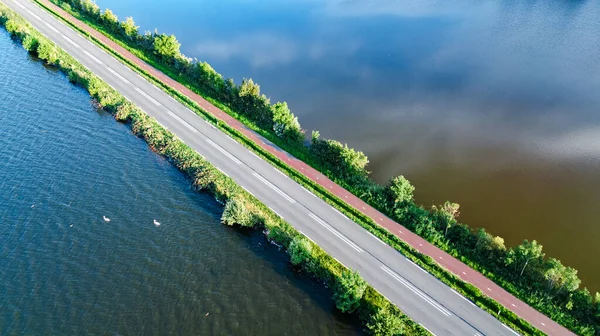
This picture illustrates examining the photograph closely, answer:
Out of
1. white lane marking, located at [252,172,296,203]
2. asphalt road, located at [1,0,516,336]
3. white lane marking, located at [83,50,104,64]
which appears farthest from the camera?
white lane marking, located at [83,50,104,64]

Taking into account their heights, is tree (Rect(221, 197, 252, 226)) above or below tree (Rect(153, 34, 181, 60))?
below

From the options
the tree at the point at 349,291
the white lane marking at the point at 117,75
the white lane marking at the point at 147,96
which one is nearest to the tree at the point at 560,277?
the tree at the point at 349,291

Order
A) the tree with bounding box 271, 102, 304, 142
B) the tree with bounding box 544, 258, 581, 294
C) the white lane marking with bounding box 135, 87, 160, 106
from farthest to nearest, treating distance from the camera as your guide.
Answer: the white lane marking with bounding box 135, 87, 160, 106, the tree with bounding box 271, 102, 304, 142, the tree with bounding box 544, 258, 581, 294

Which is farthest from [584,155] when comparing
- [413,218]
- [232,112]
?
[232,112]

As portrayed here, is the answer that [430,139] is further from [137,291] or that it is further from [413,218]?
[137,291]

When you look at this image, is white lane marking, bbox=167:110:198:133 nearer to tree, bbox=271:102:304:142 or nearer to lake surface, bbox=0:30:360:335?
lake surface, bbox=0:30:360:335

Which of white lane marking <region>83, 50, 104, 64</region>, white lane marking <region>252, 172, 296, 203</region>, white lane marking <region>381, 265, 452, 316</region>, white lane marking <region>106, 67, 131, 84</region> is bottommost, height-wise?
white lane marking <region>381, 265, 452, 316</region>

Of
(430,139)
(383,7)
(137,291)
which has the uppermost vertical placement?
(383,7)

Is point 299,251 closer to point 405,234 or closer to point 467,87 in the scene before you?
point 405,234

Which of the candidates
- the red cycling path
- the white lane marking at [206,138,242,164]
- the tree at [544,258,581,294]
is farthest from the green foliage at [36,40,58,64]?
the tree at [544,258,581,294]
